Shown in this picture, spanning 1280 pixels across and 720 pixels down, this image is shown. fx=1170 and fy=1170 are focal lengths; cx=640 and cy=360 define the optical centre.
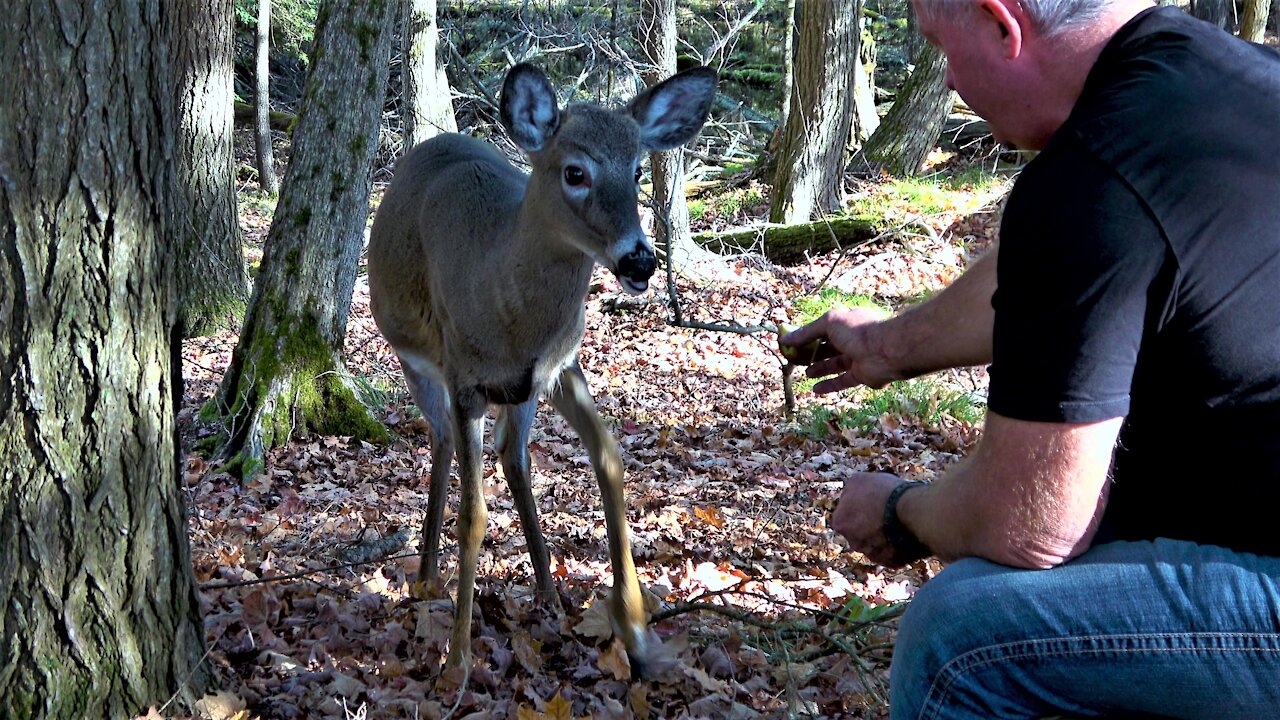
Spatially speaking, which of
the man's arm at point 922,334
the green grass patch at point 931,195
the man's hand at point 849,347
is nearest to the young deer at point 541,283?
the man's hand at point 849,347

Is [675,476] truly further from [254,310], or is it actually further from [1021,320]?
[1021,320]

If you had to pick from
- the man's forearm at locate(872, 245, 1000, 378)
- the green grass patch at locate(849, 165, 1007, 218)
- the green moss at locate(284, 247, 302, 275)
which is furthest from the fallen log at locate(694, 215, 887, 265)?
the man's forearm at locate(872, 245, 1000, 378)

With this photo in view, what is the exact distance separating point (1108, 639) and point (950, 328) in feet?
3.70

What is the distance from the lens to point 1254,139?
2254 millimetres

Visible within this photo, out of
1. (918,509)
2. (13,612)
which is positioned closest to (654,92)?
(918,509)

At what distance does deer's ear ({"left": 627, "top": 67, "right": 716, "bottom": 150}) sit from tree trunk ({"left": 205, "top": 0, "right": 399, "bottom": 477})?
2.87 m

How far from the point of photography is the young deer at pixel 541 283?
14.9ft

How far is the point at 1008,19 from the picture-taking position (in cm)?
241

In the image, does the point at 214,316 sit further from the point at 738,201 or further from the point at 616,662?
the point at 738,201

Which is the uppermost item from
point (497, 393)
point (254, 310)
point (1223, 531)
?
point (1223, 531)

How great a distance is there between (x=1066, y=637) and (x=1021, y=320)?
26.7 inches

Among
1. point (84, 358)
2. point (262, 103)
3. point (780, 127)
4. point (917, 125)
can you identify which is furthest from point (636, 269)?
point (262, 103)

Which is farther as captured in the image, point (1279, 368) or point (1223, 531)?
point (1223, 531)

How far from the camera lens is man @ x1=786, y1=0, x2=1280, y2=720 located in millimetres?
2168
